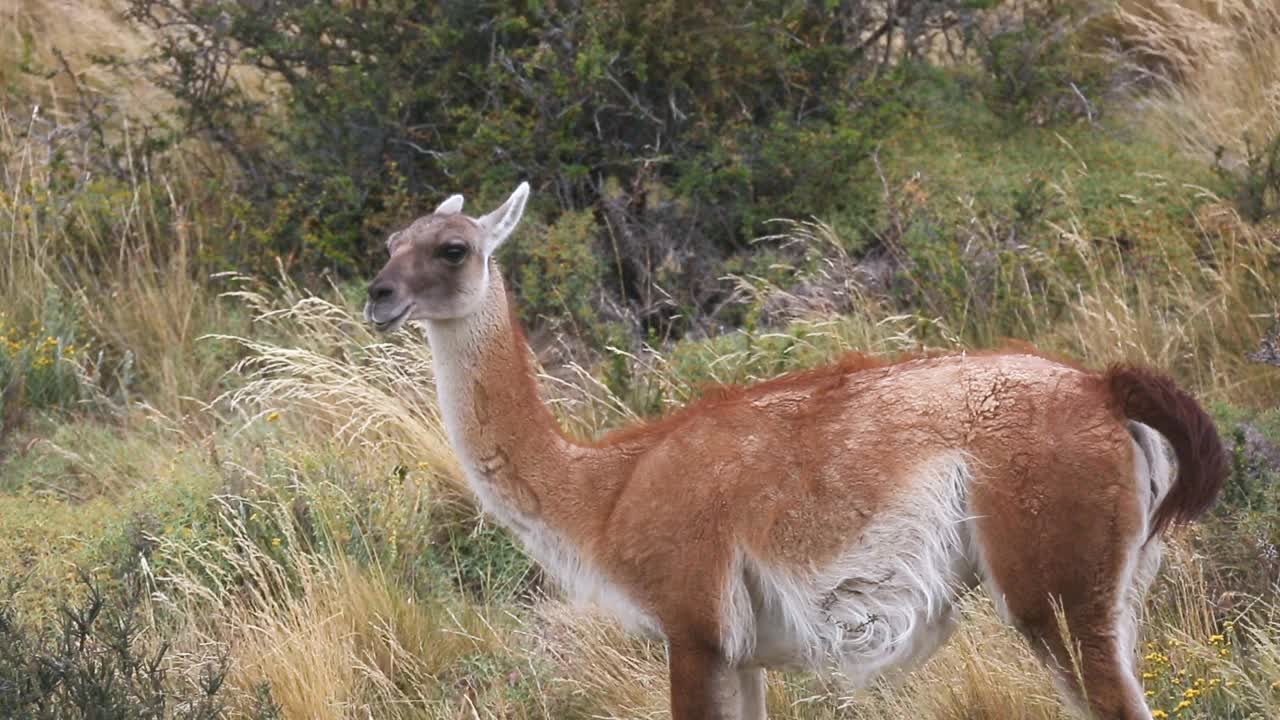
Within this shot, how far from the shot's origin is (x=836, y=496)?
195 inches

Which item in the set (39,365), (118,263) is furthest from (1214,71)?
(39,365)

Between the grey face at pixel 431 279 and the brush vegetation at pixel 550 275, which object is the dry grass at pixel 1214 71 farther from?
the grey face at pixel 431 279

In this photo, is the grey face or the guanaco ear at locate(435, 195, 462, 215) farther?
the guanaco ear at locate(435, 195, 462, 215)

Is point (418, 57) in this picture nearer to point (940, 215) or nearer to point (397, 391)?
point (397, 391)

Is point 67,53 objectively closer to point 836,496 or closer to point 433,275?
point 433,275

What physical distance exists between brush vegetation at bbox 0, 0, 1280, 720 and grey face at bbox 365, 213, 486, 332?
142cm

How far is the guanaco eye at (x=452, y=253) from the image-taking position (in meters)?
5.52

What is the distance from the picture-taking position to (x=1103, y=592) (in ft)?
15.1

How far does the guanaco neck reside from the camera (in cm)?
539

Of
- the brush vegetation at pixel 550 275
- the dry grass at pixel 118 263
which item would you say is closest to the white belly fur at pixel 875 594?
the brush vegetation at pixel 550 275

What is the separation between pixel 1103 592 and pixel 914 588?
1.84 ft

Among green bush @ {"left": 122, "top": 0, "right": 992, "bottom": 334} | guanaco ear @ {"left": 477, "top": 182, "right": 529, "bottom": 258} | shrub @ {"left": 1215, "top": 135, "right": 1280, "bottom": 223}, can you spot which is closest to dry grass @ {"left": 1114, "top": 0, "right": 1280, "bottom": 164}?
shrub @ {"left": 1215, "top": 135, "right": 1280, "bottom": 223}

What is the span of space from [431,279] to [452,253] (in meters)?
0.13

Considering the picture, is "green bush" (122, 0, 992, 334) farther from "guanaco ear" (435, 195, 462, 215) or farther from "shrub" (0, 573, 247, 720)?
"shrub" (0, 573, 247, 720)
